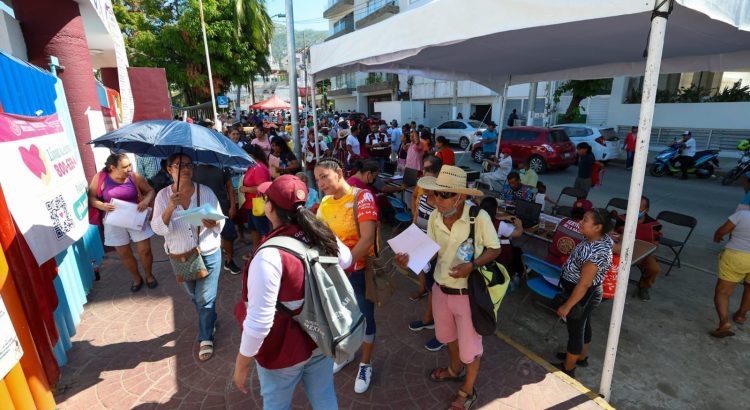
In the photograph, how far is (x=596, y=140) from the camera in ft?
42.7

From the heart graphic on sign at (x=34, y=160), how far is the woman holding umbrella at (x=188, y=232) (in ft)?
2.68

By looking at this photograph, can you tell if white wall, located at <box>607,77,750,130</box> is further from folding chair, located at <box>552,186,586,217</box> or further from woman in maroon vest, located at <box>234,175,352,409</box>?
woman in maroon vest, located at <box>234,175,352,409</box>

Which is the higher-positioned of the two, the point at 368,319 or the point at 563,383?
the point at 368,319

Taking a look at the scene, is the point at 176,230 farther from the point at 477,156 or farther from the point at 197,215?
the point at 477,156

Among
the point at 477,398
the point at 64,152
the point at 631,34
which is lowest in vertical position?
the point at 477,398

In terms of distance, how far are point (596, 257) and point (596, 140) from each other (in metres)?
12.2

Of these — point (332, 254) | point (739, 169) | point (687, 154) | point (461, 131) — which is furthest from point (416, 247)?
point (461, 131)

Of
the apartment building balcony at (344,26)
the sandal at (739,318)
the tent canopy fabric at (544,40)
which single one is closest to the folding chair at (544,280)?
the sandal at (739,318)

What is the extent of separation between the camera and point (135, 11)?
64.3 ft

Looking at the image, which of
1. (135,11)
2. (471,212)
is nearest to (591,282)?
(471,212)

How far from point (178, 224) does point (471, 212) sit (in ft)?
7.78

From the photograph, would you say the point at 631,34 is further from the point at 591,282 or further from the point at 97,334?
the point at 97,334

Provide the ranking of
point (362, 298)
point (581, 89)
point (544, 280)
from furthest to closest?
point (581, 89), point (544, 280), point (362, 298)

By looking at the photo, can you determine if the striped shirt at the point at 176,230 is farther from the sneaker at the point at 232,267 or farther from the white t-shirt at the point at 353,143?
the white t-shirt at the point at 353,143
